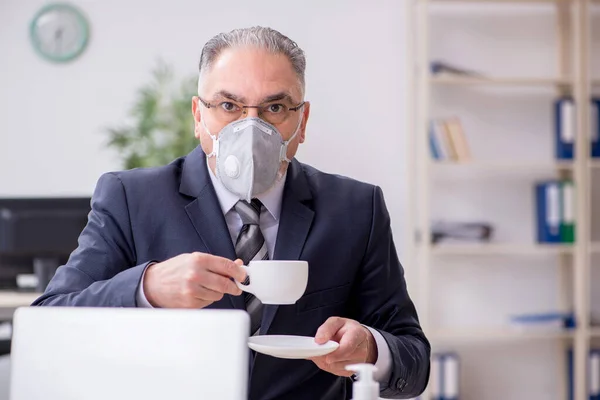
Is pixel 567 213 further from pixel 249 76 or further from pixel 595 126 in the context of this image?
pixel 249 76

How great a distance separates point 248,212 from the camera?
158 cm

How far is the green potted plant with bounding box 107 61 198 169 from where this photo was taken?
Answer: 4.11 meters

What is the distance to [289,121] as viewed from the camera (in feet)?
5.04

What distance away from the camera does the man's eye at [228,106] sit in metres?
1.49

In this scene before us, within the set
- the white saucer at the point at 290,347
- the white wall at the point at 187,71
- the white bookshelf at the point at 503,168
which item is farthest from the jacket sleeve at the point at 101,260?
the white wall at the point at 187,71

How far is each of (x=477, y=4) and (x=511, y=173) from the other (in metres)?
0.95

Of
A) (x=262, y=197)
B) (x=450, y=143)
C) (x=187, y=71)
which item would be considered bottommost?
(x=262, y=197)

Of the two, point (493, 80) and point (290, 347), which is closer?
point (290, 347)

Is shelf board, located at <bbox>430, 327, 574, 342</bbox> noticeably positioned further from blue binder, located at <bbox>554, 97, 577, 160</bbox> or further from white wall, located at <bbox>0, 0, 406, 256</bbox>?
blue binder, located at <bbox>554, 97, 577, 160</bbox>

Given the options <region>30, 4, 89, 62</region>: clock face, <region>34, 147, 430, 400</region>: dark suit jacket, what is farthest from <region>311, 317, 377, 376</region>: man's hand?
<region>30, 4, 89, 62</region>: clock face

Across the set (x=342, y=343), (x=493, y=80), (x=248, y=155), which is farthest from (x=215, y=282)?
(x=493, y=80)

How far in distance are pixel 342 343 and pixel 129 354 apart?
421 mm

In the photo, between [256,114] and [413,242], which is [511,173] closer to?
[413,242]

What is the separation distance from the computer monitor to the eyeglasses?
166 cm
